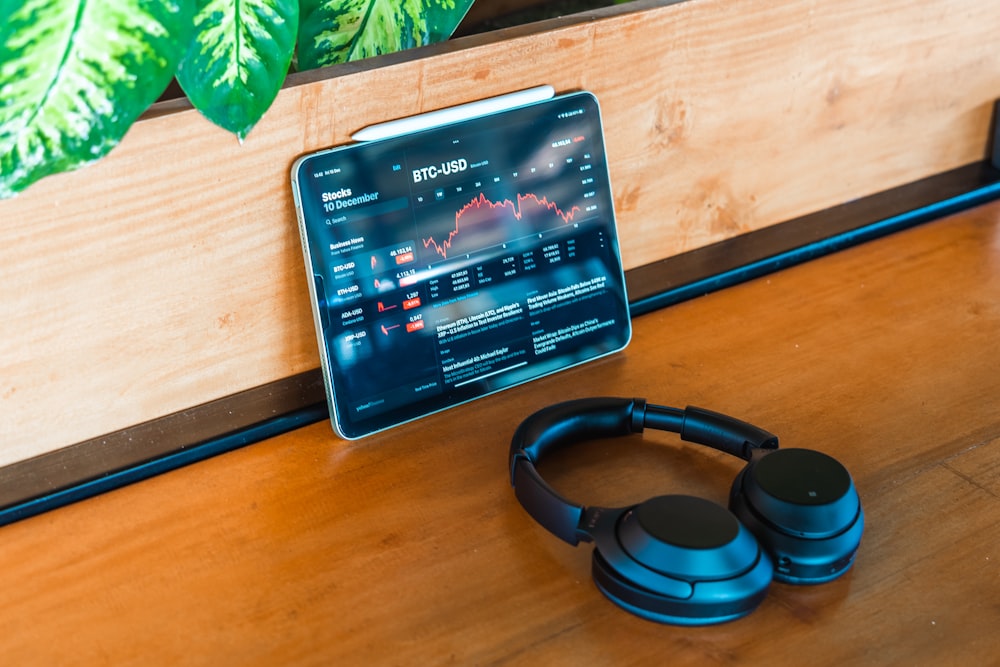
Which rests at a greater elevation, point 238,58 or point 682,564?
point 238,58

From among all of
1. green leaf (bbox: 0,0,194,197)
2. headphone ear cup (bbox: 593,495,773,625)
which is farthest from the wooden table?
green leaf (bbox: 0,0,194,197)

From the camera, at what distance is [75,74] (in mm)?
565

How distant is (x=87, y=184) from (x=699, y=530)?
17.7 inches

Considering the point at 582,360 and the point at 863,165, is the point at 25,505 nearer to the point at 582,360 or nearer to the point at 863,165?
the point at 582,360

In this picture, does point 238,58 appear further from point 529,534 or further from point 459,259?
point 529,534

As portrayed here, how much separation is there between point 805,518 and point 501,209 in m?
0.34

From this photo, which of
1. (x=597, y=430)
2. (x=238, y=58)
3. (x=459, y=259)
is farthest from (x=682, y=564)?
(x=238, y=58)

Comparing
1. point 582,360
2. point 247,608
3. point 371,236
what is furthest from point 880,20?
point 247,608

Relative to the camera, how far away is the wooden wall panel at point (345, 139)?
648 millimetres

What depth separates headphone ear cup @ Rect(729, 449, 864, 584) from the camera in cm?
57

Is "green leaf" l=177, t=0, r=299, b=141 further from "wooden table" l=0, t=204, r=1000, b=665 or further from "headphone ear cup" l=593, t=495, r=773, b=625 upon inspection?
"headphone ear cup" l=593, t=495, r=773, b=625

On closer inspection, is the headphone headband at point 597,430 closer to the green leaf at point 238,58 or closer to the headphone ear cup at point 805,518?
the headphone ear cup at point 805,518

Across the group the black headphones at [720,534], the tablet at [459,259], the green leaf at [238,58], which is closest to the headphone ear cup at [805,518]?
the black headphones at [720,534]

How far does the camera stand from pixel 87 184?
63 cm
